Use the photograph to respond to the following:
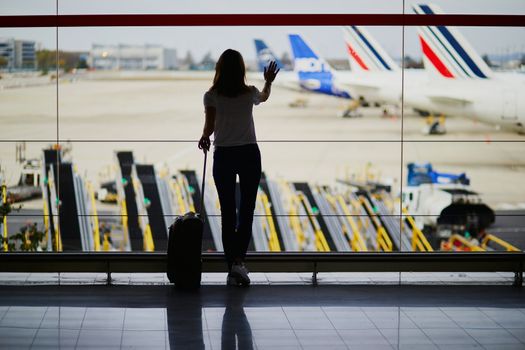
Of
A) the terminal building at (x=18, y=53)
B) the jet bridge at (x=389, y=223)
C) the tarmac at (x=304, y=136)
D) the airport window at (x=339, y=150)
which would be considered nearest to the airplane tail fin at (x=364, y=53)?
the airport window at (x=339, y=150)

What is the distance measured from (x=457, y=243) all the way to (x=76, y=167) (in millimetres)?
19912

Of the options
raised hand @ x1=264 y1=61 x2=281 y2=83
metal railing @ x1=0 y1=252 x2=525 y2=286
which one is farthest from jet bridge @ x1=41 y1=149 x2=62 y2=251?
raised hand @ x1=264 y1=61 x2=281 y2=83

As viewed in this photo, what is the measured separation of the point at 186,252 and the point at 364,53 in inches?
1597

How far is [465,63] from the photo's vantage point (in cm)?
4081

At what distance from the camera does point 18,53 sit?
136ft

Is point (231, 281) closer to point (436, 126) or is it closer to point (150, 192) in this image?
point (150, 192)

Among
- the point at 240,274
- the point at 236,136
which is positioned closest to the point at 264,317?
the point at 240,274

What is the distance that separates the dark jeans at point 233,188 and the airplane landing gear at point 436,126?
4253 cm

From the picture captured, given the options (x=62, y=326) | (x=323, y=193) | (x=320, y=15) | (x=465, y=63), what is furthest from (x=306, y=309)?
(x=323, y=193)

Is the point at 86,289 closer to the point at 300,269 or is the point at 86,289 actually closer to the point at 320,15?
the point at 300,269

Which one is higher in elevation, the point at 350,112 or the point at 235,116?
the point at 350,112

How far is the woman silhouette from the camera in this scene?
3184 millimetres

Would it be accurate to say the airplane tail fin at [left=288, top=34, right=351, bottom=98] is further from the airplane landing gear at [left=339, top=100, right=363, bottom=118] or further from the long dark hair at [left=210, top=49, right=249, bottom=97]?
the long dark hair at [left=210, top=49, right=249, bottom=97]

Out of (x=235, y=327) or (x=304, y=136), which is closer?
(x=235, y=327)
